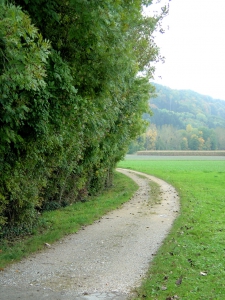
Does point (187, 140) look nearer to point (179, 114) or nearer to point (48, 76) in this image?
point (179, 114)

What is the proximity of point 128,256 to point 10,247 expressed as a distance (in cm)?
319

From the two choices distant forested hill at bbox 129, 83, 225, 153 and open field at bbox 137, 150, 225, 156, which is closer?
open field at bbox 137, 150, 225, 156

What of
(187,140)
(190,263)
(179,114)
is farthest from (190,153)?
(190,263)

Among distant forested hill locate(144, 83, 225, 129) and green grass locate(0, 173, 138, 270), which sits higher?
distant forested hill locate(144, 83, 225, 129)

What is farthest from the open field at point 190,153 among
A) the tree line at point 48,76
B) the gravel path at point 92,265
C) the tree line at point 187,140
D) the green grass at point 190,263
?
the tree line at point 48,76

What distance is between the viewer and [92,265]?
7820 millimetres

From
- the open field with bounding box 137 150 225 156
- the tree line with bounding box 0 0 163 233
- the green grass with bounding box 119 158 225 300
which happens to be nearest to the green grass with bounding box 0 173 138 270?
the tree line with bounding box 0 0 163 233

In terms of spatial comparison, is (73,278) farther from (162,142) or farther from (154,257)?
(162,142)

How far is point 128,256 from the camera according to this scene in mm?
8570

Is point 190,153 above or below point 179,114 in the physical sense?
below

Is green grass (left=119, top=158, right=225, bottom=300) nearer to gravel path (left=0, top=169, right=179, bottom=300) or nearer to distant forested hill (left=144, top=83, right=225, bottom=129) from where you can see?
gravel path (left=0, top=169, right=179, bottom=300)

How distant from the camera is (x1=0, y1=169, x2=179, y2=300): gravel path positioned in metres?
6.27

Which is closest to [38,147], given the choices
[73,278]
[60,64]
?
[60,64]

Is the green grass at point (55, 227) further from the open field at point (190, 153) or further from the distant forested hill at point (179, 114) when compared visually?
the distant forested hill at point (179, 114)
